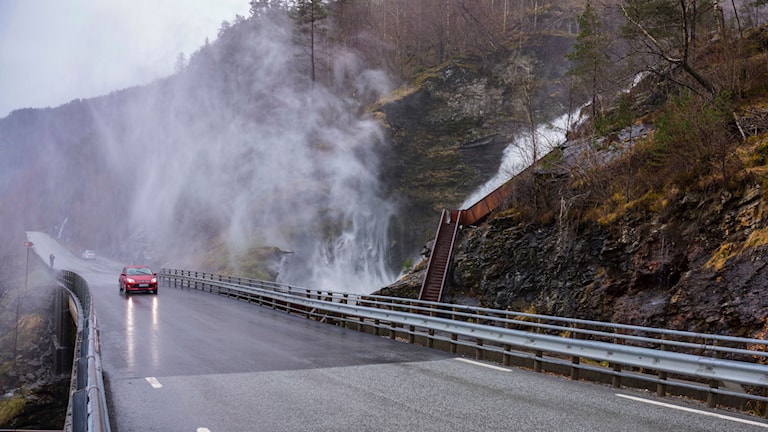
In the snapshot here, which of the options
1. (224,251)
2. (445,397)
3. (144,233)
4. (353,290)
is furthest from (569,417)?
(144,233)

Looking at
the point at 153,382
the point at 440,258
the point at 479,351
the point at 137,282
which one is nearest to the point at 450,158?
the point at 440,258

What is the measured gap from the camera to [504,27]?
63188mm

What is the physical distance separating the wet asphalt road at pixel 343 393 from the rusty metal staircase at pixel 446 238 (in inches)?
341

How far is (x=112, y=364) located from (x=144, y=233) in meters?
63.6

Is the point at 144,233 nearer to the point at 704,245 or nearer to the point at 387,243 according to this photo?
the point at 387,243

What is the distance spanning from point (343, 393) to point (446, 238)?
56.5 ft

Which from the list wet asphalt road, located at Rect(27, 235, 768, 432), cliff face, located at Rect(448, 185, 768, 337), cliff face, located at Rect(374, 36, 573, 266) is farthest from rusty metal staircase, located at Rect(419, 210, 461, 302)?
cliff face, located at Rect(374, 36, 573, 266)

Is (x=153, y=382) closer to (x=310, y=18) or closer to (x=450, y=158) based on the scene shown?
(x=450, y=158)

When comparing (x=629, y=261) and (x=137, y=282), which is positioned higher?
(x=629, y=261)

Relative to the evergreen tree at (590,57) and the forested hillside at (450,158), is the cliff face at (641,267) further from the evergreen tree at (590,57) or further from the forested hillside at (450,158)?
the evergreen tree at (590,57)

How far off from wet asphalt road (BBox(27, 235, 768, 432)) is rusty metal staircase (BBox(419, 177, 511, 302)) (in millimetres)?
8664

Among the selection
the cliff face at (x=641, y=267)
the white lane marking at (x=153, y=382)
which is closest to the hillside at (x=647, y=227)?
the cliff face at (x=641, y=267)

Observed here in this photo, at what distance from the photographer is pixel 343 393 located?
845 cm

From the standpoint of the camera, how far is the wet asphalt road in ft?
22.5
